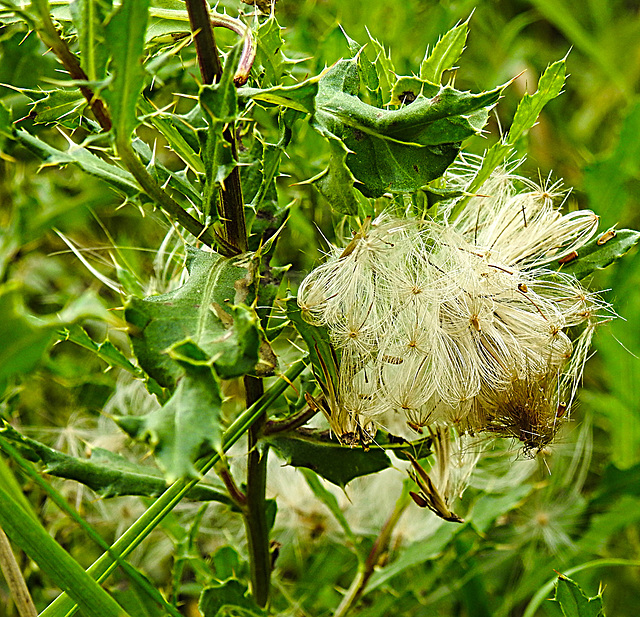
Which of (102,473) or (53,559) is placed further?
(102,473)

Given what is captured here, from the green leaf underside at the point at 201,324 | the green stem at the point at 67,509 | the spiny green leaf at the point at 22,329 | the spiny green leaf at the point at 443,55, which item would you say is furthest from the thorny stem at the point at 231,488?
the spiny green leaf at the point at 443,55

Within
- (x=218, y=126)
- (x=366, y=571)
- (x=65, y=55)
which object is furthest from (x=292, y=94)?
(x=366, y=571)

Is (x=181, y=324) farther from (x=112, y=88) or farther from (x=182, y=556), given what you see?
(x=182, y=556)

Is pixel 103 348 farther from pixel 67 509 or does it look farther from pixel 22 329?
pixel 22 329

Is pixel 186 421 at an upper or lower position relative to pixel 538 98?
lower

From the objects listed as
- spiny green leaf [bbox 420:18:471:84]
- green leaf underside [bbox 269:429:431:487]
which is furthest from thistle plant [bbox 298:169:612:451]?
spiny green leaf [bbox 420:18:471:84]

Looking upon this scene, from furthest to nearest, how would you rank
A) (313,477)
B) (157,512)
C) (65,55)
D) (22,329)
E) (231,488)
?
(313,477) < (231,488) < (157,512) < (65,55) < (22,329)

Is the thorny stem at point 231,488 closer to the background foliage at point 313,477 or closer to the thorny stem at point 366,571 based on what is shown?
the background foliage at point 313,477

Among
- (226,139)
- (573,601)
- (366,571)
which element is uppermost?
(226,139)
